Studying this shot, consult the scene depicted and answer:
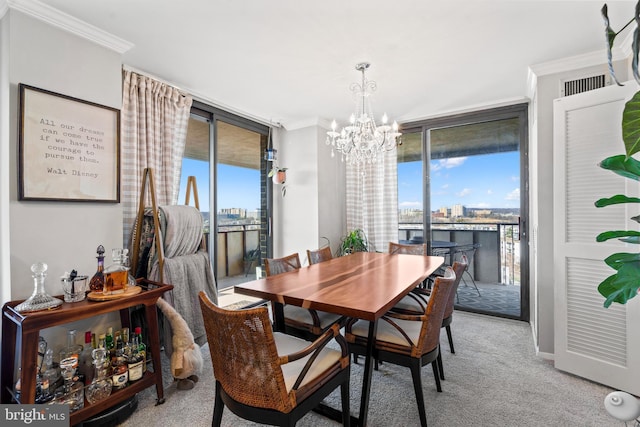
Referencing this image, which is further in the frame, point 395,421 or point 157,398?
point 157,398

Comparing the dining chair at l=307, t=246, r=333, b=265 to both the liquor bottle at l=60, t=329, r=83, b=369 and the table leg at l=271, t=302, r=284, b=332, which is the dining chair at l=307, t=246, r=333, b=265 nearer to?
the table leg at l=271, t=302, r=284, b=332

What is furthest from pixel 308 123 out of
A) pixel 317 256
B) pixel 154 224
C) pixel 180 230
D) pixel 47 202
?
pixel 47 202

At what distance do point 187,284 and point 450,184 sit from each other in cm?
347

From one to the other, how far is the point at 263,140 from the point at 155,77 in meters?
1.63

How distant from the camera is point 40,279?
5.12ft

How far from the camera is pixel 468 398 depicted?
6.36 feet

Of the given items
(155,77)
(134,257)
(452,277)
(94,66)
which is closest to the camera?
(452,277)

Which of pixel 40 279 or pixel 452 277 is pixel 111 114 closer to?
pixel 40 279

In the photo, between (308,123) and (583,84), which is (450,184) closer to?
(583,84)

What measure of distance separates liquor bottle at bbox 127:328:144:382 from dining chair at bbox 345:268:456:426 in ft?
4.46

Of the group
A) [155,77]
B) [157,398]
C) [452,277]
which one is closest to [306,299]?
[452,277]

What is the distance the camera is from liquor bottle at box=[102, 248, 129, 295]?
1.76 meters

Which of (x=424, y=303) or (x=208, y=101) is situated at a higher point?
(x=208, y=101)

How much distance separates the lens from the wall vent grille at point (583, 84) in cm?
238
